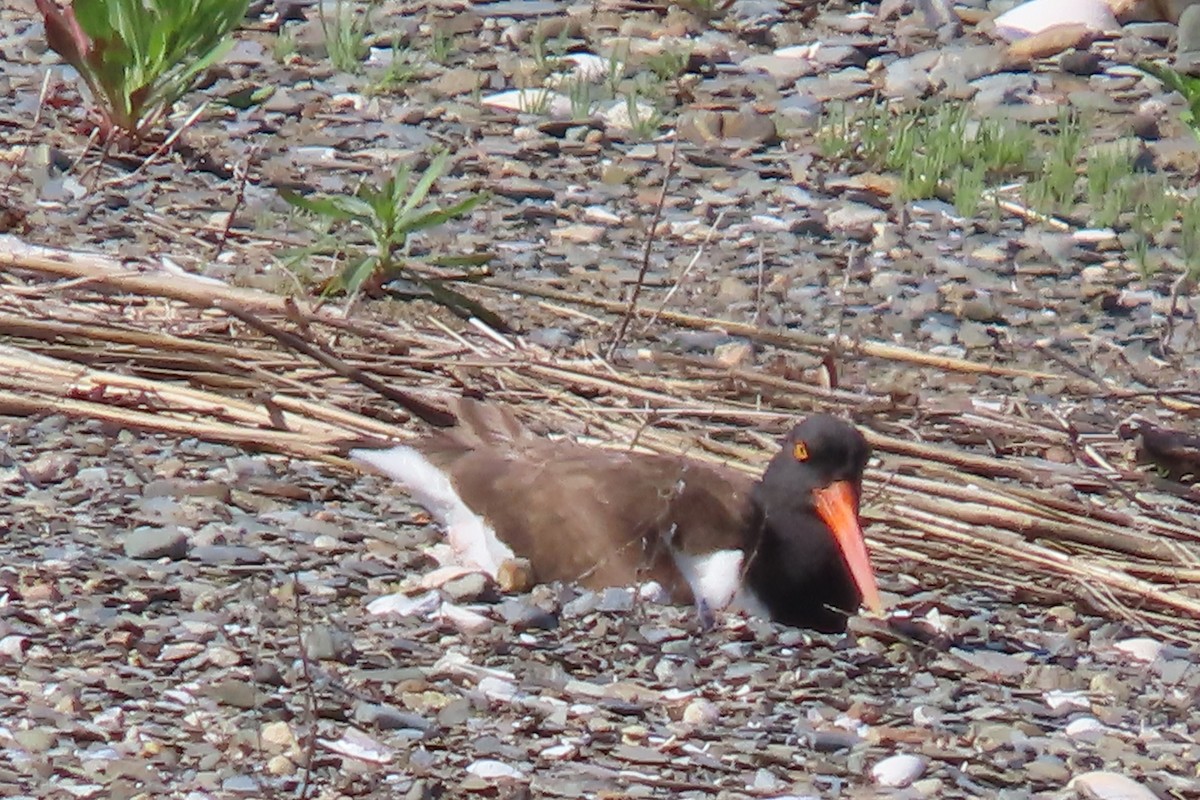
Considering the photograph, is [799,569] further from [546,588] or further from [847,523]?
[546,588]

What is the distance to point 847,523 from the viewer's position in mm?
4547

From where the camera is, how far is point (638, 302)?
625 cm

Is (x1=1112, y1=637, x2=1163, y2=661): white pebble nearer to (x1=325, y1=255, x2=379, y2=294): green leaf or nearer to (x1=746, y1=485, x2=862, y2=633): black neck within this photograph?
(x1=746, y1=485, x2=862, y2=633): black neck

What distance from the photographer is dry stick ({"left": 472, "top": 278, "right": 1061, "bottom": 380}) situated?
5879 mm

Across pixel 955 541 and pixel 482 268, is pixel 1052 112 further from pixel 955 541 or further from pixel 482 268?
pixel 955 541

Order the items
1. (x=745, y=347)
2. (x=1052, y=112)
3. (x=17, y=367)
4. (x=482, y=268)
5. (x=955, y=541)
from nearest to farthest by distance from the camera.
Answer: (x=955, y=541), (x=17, y=367), (x=745, y=347), (x=482, y=268), (x=1052, y=112)

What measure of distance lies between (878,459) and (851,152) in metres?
2.57

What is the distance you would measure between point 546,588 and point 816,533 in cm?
58

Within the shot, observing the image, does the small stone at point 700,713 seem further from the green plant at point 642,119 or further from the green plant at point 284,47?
the green plant at point 284,47

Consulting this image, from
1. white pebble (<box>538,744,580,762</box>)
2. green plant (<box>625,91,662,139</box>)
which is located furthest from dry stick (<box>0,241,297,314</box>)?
green plant (<box>625,91,662,139</box>)

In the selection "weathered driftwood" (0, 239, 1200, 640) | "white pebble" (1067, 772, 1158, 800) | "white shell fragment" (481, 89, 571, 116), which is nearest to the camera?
"white pebble" (1067, 772, 1158, 800)

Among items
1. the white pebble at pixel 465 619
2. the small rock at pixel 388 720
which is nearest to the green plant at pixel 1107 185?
the white pebble at pixel 465 619

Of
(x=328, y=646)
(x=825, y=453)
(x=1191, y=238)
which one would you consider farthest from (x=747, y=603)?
(x=1191, y=238)

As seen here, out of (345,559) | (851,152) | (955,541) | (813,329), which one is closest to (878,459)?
(955,541)
